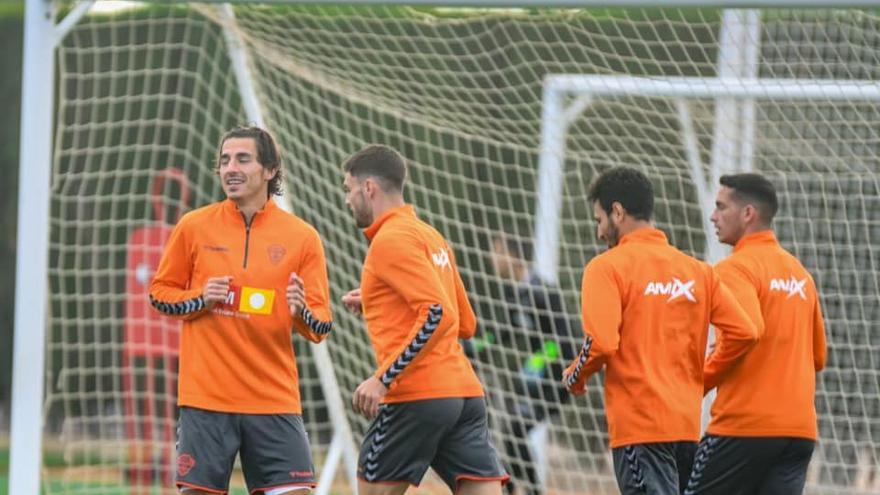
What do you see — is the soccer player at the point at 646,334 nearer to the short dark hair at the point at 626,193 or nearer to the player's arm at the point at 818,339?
the short dark hair at the point at 626,193

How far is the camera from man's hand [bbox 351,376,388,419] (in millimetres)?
5449

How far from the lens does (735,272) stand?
20.4 feet

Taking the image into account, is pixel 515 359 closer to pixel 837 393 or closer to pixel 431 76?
pixel 837 393

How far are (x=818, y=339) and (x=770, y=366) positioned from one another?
347mm

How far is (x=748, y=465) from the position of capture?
246 inches

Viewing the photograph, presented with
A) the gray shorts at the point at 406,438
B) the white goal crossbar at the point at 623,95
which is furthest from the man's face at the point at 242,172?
the white goal crossbar at the point at 623,95

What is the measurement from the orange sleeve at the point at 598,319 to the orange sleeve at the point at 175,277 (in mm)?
1340

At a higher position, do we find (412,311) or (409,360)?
(412,311)

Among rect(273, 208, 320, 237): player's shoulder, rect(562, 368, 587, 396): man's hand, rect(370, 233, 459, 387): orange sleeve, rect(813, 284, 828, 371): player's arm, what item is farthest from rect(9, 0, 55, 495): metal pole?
rect(813, 284, 828, 371): player's arm

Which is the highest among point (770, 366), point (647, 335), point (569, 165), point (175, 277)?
point (569, 165)

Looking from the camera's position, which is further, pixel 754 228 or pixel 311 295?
pixel 754 228

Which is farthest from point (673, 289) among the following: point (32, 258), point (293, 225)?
point (32, 258)

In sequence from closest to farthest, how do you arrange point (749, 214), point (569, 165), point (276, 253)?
point (276, 253) → point (749, 214) → point (569, 165)

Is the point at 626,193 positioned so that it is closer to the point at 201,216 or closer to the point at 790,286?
the point at 790,286
